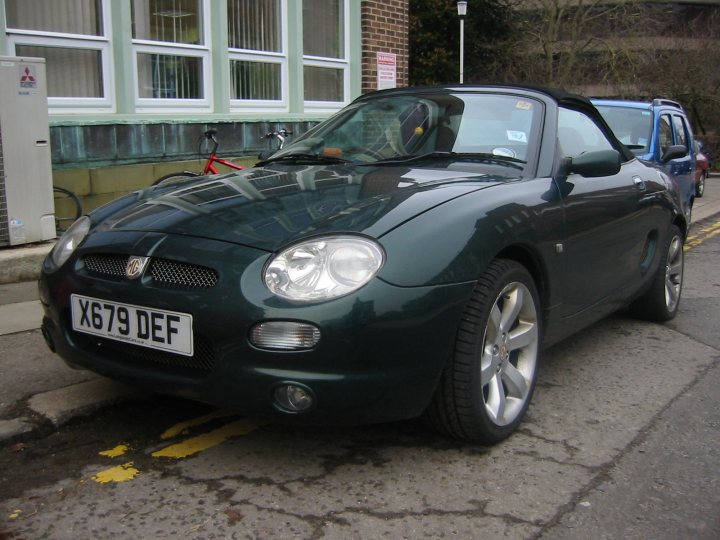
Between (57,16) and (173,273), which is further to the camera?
(57,16)

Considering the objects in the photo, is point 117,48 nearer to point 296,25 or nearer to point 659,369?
point 296,25

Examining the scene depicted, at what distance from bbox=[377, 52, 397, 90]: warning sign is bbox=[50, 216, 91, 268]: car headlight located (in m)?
8.30

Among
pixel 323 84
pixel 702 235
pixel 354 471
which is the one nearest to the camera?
pixel 354 471

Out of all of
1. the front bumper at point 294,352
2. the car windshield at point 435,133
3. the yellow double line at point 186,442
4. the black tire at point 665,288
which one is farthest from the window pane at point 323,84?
the front bumper at point 294,352

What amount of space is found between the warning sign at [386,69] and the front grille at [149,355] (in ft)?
28.8

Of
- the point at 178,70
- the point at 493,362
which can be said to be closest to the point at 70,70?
the point at 178,70

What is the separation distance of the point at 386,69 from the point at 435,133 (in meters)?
7.69

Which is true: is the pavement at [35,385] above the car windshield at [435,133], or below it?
below

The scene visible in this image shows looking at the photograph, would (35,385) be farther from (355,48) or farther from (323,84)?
(355,48)

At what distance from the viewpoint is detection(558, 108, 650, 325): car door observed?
388 cm

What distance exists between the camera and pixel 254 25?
9.60 m

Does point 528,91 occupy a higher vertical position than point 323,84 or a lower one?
lower

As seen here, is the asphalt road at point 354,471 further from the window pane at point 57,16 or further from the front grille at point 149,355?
the window pane at point 57,16

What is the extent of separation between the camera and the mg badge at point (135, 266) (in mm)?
2975
